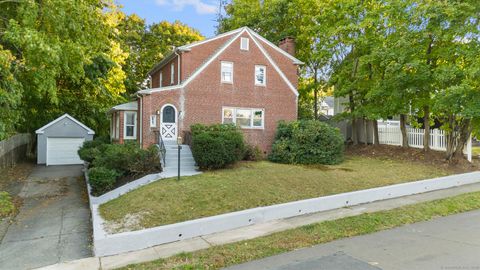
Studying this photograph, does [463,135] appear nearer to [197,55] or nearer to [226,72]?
[226,72]

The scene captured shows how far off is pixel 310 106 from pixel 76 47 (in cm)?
2116

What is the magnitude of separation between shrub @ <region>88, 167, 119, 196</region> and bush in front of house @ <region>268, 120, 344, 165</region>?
26.2 feet

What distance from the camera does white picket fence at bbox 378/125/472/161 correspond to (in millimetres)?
17219

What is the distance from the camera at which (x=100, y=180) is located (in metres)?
12.4

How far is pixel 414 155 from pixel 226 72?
1052 cm

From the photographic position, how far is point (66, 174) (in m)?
19.3

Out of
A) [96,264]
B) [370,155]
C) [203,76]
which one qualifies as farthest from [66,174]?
[370,155]

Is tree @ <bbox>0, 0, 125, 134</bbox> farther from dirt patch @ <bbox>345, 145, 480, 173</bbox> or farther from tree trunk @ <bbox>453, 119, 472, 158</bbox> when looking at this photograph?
tree trunk @ <bbox>453, 119, 472, 158</bbox>

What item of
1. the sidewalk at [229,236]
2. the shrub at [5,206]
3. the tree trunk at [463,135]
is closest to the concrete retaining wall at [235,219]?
the sidewalk at [229,236]

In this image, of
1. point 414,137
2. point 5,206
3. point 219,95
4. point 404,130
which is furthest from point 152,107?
point 414,137

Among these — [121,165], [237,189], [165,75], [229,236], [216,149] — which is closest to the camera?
[229,236]

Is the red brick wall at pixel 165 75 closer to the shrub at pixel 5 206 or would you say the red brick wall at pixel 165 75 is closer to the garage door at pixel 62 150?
the garage door at pixel 62 150

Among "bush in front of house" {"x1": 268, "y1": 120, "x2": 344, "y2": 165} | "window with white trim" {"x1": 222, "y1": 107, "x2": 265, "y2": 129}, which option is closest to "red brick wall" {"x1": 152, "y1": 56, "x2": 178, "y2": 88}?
"window with white trim" {"x1": 222, "y1": 107, "x2": 265, "y2": 129}

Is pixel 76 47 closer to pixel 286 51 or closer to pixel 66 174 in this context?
pixel 66 174
